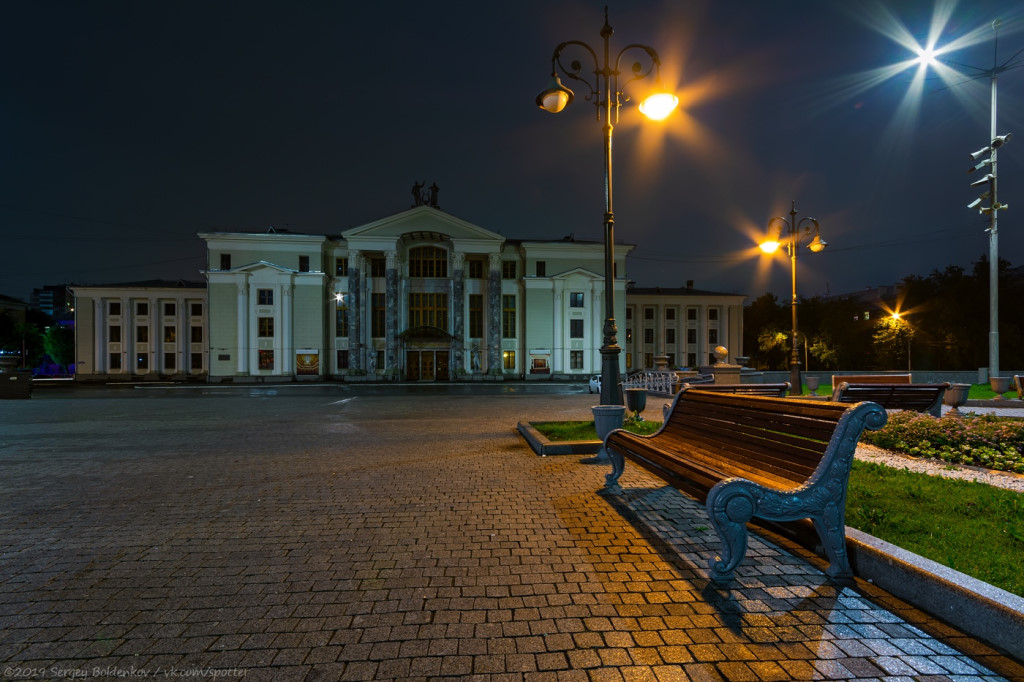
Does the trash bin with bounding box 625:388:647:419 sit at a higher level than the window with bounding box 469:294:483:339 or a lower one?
lower

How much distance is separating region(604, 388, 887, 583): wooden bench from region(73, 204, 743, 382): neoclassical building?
38.1m

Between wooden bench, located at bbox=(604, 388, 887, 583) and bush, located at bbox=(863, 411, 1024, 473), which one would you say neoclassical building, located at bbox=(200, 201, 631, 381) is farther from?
wooden bench, located at bbox=(604, 388, 887, 583)

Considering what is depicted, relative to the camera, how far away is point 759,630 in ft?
8.95

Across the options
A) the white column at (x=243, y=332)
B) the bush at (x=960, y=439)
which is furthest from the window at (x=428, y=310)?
the bush at (x=960, y=439)

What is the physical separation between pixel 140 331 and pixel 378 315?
30.2 m

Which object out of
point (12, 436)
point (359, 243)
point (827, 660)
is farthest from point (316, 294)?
point (827, 660)

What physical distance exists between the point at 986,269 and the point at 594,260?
122ft

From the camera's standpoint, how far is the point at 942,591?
108 inches

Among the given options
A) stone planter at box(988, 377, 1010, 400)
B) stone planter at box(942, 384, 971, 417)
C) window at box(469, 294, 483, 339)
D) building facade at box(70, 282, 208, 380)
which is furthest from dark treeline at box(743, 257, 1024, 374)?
building facade at box(70, 282, 208, 380)

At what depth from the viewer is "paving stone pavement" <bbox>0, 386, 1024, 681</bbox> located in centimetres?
243

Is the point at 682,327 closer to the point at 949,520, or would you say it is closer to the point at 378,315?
the point at 378,315

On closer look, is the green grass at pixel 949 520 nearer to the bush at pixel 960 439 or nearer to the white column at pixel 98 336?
the bush at pixel 960 439

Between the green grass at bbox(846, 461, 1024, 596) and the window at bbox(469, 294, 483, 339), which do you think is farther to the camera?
the window at bbox(469, 294, 483, 339)

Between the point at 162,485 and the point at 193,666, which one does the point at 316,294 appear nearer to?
the point at 162,485
